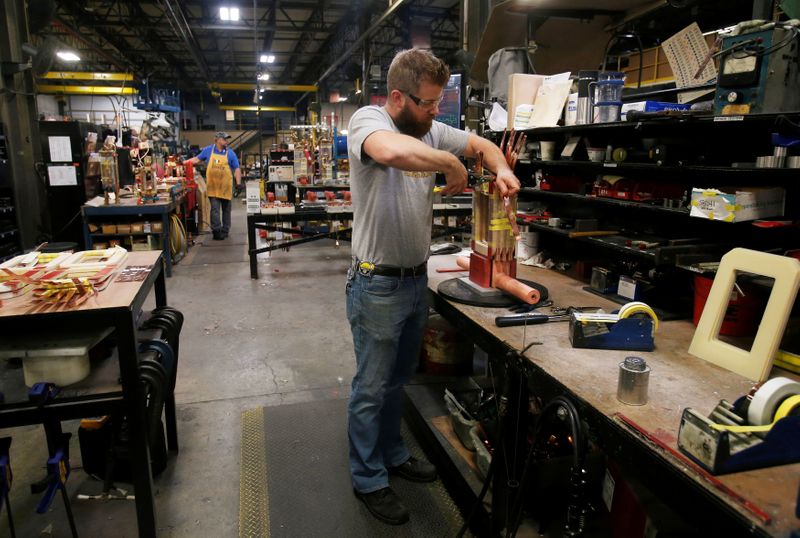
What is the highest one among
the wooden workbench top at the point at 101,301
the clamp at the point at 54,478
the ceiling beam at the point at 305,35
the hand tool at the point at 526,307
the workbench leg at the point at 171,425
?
the ceiling beam at the point at 305,35

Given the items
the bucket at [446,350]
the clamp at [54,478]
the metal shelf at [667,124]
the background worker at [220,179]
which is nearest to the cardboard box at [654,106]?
the metal shelf at [667,124]

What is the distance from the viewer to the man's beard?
188cm

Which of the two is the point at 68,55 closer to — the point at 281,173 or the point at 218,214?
the point at 218,214

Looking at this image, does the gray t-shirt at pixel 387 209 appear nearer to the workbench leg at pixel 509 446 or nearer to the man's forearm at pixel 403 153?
the man's forearm at pixel 403 153

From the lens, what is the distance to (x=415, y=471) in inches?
93.9

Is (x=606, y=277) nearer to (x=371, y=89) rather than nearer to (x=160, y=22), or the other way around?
(x=371, y=89)

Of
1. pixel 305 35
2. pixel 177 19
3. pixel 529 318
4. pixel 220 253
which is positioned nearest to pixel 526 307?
pixel 529 318

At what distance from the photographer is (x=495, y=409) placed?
7.45ft

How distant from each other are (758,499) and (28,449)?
3.04 metres

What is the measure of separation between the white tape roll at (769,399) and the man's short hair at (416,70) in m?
1.30

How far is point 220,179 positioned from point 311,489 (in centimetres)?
673

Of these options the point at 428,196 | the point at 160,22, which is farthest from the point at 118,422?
the point at 160,22

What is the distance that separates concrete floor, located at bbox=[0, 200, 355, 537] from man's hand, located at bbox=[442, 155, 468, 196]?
5.26 ft

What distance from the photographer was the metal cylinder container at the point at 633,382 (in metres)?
1.27
